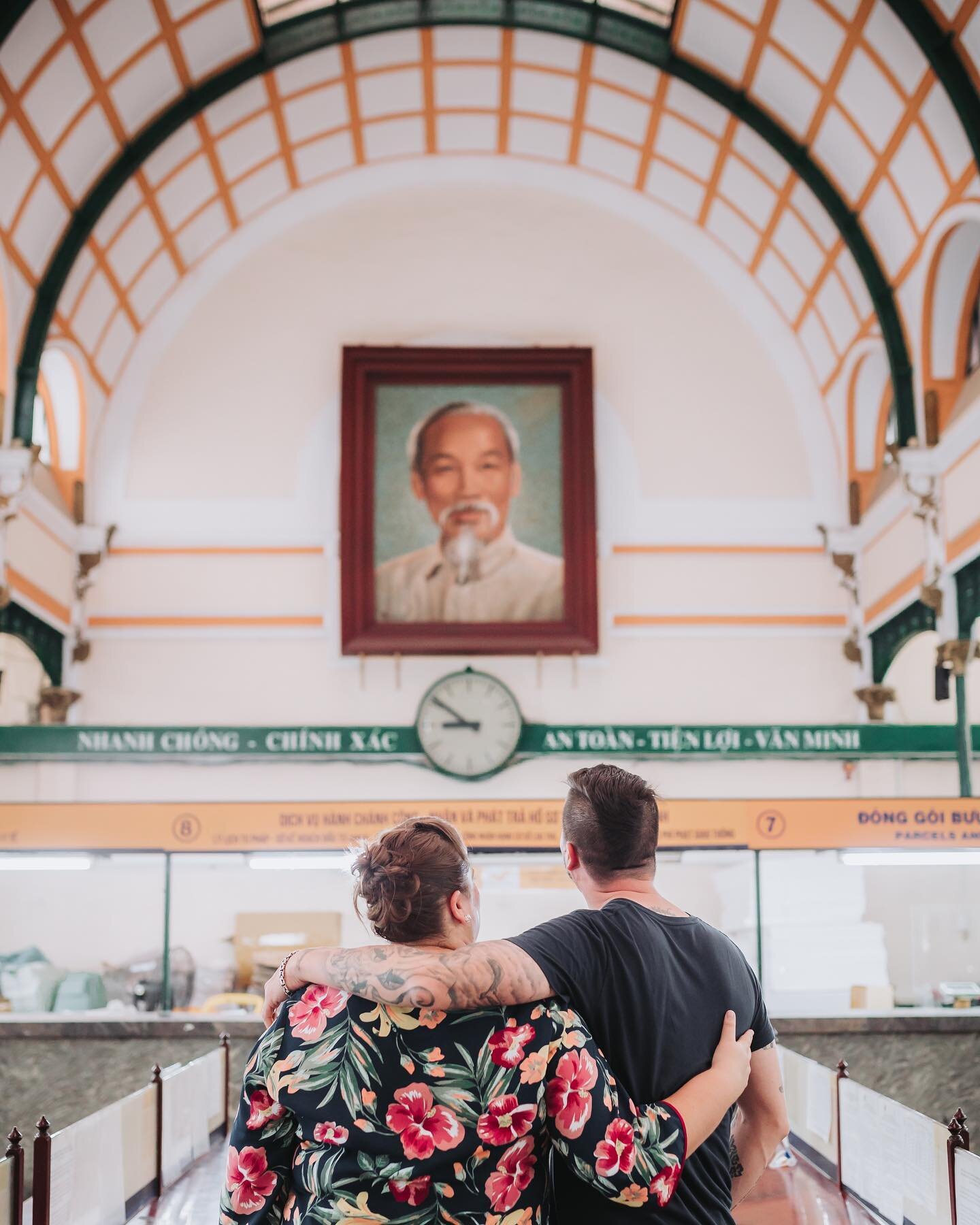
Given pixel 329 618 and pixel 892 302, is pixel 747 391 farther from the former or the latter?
pixel 329 618

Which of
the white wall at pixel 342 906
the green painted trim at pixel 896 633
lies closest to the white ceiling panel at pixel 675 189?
the green painted trim at pixel 896 633

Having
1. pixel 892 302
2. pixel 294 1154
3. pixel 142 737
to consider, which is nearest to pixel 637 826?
pixel 294 1154

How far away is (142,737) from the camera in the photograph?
913 centimetres

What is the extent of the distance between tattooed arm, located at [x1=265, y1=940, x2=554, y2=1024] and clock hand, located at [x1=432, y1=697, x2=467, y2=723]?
9710 millimetres

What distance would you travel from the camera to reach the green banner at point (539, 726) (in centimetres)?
898

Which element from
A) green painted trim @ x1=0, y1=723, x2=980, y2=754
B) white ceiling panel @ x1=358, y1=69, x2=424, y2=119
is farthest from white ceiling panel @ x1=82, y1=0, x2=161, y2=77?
green painted trim @ x1=0, y1=723, x2=980, y2=754

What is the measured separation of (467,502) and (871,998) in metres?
6.78

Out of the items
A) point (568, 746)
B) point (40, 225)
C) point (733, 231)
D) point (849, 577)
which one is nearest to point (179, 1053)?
point (568, 746)

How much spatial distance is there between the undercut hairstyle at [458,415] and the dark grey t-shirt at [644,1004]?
10670 mm

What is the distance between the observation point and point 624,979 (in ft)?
6.60

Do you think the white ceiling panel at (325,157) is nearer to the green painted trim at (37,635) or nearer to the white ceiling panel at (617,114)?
the white ceiling panel at (617,114)

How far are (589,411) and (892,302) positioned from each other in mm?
3013

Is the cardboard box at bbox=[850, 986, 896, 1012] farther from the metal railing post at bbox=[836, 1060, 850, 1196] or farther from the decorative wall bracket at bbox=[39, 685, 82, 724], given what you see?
the decorative wall bracket at bbox=[39, 685, 82, 724]

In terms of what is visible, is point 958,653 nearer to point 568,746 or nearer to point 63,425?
→ point 568,746
